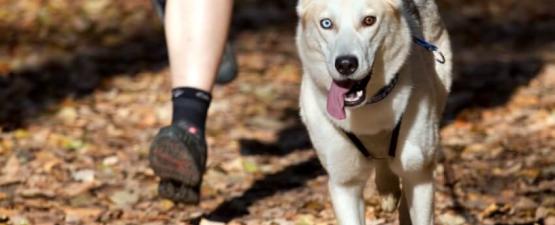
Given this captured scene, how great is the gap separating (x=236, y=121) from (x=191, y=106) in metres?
2.60

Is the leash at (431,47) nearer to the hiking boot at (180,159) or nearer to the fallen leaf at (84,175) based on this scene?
the hiking boot at (180,159)

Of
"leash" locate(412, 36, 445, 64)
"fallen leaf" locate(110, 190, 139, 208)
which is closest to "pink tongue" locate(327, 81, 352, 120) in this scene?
"leash" locate(412, 36, 445, 64)

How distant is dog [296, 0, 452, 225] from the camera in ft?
11.3

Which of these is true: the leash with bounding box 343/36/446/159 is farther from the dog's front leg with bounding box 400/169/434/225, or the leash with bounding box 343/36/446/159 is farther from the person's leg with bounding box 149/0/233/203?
the person's leg with bounding box 149/0/233/203

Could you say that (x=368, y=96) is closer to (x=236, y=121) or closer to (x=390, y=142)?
(x=390, y=142)

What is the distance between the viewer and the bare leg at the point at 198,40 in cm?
438

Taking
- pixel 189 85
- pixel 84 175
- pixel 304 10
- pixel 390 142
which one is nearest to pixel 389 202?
pixel 390 142

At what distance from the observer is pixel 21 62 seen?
8656 mm

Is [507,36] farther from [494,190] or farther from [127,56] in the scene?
[494,190]

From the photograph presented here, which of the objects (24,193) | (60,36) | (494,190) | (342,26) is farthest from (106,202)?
(60,36)

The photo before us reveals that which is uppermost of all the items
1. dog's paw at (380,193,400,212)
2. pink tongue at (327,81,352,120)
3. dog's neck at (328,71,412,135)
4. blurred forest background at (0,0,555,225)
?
pink tongue at (327,81,352,120)

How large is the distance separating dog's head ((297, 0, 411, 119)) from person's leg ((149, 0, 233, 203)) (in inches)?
32.5

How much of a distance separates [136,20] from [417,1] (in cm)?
644

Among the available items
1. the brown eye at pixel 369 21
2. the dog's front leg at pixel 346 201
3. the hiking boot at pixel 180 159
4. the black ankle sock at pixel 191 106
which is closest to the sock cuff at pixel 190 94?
the black ankle sock at pixel 191 106
